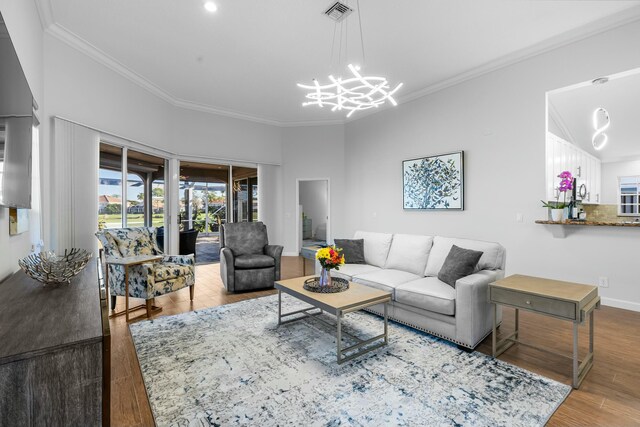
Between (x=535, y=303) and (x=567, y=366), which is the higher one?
(x=535, y=303)

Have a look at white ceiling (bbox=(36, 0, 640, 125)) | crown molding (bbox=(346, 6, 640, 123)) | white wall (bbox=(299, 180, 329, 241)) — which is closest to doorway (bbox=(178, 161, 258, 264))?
white wall (bbox=(299, 180, 329, 241))

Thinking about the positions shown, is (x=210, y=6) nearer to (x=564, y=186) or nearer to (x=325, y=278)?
(x=325, y=278)

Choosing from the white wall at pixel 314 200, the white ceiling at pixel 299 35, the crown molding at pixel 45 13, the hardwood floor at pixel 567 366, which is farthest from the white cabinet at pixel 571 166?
the crown molding at pixel 45 13

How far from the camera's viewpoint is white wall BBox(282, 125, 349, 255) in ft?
23.7

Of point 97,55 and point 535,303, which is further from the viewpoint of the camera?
point 97,55

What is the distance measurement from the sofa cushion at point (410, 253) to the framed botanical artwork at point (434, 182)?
155 cm

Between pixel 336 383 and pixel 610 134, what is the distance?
24.2 ft

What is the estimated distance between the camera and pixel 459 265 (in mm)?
2908

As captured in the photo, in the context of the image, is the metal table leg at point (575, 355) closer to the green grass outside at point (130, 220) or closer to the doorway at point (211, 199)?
the green grass outside at point (130, 220)

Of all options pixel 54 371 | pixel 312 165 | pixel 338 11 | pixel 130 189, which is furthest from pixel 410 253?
pixel 130 189

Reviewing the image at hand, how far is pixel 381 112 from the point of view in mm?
6234

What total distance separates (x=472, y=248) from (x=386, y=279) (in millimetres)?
954

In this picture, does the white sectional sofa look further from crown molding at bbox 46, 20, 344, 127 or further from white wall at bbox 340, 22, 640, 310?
crown molding at bbox 46, 20, 344, 127

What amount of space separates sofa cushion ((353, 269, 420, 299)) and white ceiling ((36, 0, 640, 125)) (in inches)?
112
